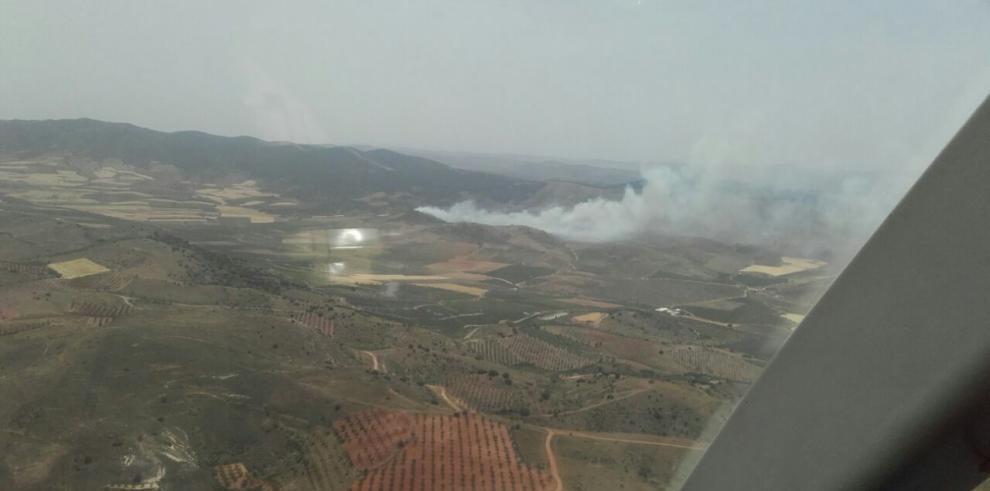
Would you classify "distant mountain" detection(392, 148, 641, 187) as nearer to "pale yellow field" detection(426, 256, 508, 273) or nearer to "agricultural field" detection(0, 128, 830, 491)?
"pale yellow field" detection(426, 256, 508, 273)

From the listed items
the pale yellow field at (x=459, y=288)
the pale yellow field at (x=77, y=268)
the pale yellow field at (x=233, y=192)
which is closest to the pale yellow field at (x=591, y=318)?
the pale yellow field at (x=459, y=288)

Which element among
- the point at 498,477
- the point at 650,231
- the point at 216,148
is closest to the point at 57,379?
the point at 498,477

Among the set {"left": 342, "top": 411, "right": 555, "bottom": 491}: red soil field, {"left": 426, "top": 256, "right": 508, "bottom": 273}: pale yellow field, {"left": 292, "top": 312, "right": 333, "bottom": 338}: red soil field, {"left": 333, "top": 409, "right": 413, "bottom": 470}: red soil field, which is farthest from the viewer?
{"left": 426, "top": 256, "right": 508, "bottom": 273}: pale yellow field

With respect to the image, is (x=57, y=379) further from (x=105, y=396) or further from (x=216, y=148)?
(x=216, y=148)

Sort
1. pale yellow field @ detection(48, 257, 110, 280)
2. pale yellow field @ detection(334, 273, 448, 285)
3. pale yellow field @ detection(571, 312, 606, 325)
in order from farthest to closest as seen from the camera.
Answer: pale yellow field @ detection(334, 273, 448, 285) < pale yellow field @ detection(571, 312, 606, 325) < pale yellow field @ detection(48, 257, 110, 280)

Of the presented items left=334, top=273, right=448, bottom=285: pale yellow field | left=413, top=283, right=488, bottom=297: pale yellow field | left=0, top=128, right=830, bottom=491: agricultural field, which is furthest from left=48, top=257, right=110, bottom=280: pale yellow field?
left=413, top=283, right=488, bottom=297: pale yellow field

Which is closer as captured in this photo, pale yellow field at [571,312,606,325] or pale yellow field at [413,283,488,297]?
pale yellow field at [571,312,606,325]

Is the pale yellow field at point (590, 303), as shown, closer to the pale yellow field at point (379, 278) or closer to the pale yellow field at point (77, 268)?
the pale yellow field at point (379, 278)
